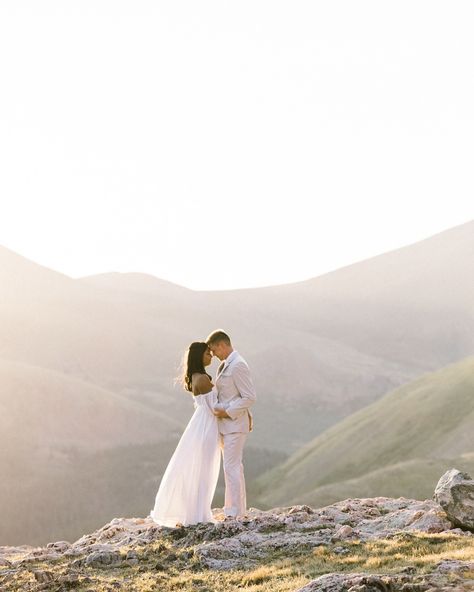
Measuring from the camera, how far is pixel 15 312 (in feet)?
517

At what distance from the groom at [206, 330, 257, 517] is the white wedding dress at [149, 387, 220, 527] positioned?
20cm

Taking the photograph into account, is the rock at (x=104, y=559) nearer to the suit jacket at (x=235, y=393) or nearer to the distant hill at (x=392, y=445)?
the suit jacket at (x=235, y=393)

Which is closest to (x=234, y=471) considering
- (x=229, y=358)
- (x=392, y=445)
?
(x=229, y=358)

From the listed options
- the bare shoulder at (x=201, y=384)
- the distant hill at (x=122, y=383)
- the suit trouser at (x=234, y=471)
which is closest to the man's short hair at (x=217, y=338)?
the bare shoulder at (x=201, y=384)

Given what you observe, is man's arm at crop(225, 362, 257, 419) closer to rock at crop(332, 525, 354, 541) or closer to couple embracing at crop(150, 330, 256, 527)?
couple embracing at crop(150, 330, 256, 527)

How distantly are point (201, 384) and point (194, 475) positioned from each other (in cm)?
Result: 155

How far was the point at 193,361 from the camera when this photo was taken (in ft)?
50.6

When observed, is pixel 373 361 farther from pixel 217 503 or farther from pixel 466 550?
pixel 466 550

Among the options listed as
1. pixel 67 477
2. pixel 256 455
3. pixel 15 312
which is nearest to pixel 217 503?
pixel 67 477

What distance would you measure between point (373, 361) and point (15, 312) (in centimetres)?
7345

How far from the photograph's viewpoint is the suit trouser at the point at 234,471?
15375mm

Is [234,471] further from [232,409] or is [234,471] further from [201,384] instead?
[201,384]

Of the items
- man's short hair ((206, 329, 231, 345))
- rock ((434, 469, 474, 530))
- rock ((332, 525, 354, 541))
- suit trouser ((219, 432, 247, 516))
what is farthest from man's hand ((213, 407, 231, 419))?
rock ((434, 469, 474, 530))

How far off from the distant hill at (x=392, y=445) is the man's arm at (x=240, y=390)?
30.3 m
